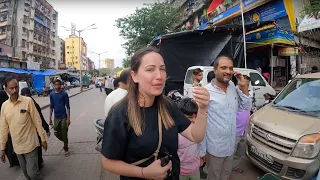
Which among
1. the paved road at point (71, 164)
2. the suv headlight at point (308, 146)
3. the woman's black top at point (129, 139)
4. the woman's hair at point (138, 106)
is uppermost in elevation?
the woman's hair at point (138, 106)

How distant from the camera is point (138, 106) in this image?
4.62ft

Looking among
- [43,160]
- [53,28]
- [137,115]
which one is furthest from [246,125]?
[53,28]

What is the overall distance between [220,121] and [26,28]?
49.8 m

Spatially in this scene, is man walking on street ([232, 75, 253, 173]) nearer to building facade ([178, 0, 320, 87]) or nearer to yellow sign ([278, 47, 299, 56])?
building facade ([178, 0, 320, 87])

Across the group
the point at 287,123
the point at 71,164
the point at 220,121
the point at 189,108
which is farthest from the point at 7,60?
the point at 287,123

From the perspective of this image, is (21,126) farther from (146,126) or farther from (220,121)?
(220,121)

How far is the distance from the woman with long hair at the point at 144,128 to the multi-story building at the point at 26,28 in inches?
1627

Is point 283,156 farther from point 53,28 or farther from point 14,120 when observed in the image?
point 53,28

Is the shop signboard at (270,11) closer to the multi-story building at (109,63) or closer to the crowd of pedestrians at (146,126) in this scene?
the crowd of pedestrians at (146,126)

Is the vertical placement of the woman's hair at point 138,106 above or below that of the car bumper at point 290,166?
above

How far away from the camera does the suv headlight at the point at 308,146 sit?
2.77 m

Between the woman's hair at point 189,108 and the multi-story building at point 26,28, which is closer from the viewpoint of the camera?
the woman's hair at point 189,108

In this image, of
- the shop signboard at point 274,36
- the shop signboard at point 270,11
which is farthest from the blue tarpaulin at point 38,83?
the shop signboard at point 274,36

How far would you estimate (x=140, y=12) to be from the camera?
72.7ft
